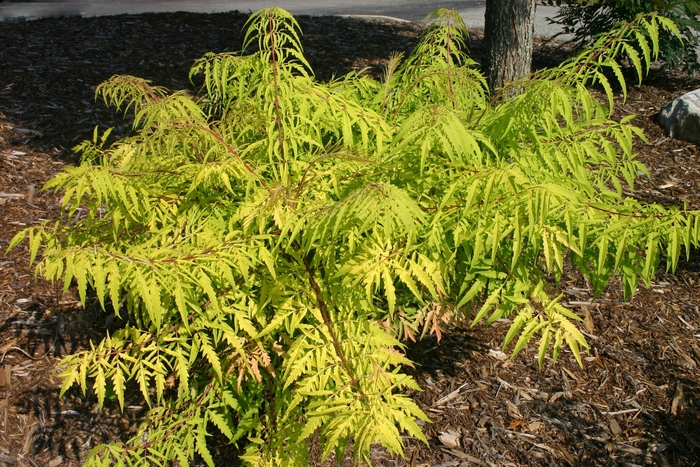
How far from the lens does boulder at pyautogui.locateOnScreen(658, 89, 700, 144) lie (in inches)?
210

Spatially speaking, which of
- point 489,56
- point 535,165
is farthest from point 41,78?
point 535,165

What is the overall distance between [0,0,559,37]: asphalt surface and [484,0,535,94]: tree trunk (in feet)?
16.3

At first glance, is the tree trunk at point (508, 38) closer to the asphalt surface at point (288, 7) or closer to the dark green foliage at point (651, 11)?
the dark green foliage at point (651, 11)

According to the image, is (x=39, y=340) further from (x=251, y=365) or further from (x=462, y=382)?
(x=462, y=382)

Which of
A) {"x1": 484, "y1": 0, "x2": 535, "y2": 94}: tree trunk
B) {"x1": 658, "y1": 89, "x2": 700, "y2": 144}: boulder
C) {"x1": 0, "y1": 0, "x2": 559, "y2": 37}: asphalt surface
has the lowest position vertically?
{"x1": 658, "y1": 89, "x2": 700, "y2": 144}: boulder

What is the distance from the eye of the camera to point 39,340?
125 inches

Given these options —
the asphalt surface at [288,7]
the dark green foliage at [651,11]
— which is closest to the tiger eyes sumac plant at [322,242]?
the dark green foliage at [651,11]

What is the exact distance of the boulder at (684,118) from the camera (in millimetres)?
5332

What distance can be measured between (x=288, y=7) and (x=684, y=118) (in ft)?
24.7

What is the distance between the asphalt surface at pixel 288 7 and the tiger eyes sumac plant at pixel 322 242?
7.43 metres

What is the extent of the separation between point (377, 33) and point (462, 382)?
575cm

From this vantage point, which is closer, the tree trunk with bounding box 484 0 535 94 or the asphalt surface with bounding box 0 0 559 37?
the tree trunk with bounding box 484 0 535 94

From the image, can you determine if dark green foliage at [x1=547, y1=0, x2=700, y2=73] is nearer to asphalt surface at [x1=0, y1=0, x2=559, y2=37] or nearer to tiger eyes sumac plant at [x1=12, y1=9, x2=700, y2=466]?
asphalt surface at [x1=0, y1=0, x2=559, y2=37]

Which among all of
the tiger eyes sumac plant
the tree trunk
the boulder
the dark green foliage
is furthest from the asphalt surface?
the tiger eyes sumac plant
